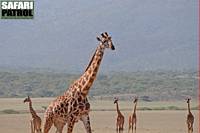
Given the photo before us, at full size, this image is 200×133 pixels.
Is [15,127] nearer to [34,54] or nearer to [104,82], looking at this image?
[104,82]

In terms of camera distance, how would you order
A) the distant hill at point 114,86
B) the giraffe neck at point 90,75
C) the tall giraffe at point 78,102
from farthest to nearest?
the distant hill at point 114,86 < the giraffe neck at point 90,75 < the tall giraffe at point 78,102

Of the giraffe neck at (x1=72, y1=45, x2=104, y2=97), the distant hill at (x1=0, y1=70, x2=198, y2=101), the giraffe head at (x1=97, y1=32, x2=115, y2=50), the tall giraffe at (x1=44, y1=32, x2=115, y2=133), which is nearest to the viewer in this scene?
the giraffe head at (x1=97, y1=32, x2=115, y2=50)

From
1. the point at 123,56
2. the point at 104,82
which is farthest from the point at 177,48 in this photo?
the point at 104,82

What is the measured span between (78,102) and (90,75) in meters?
0.59

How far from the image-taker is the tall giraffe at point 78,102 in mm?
11531

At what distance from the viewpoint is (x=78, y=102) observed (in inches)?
456

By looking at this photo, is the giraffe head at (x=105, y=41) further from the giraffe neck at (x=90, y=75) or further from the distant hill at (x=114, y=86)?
the distant hill at (x=114, y=86)

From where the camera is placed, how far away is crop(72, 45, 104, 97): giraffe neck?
11.8 m

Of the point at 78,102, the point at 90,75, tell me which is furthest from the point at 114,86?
the point at 78,102

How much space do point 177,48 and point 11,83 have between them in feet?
133

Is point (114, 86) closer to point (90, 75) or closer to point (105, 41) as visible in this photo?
point (90, 75)

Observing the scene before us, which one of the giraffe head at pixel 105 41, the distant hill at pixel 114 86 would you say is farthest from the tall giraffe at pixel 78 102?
the distant hill at pixel 114 86

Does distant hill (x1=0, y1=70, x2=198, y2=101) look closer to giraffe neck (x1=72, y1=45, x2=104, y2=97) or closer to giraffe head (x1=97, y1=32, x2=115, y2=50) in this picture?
giraffe neck (x1=72, y1=45, x2=104, y2=97)

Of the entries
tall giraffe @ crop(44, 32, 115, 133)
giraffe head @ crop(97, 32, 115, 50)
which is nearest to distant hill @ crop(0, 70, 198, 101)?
tall giraffe @ crop(44, 32, 115, 133)
